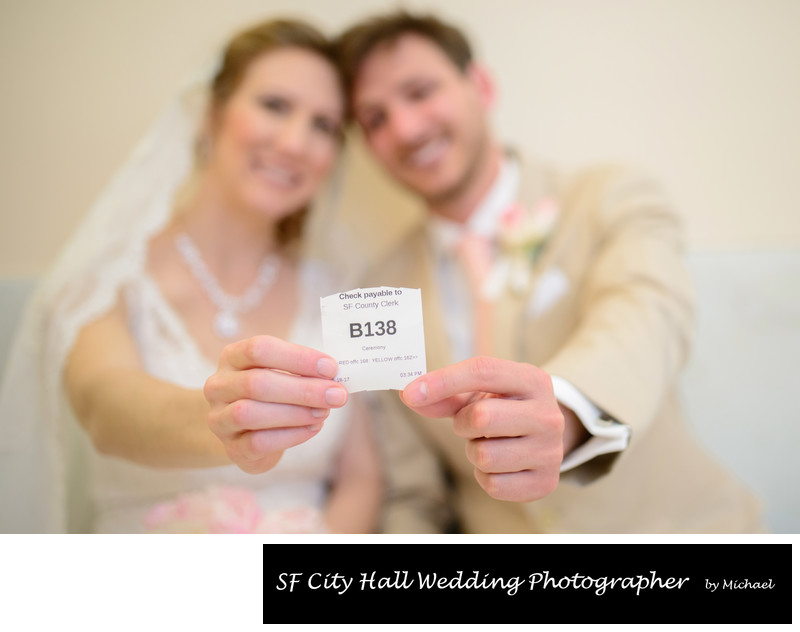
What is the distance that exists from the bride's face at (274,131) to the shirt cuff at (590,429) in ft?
2.29

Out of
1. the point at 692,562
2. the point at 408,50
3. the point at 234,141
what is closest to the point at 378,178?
the point at 408,50

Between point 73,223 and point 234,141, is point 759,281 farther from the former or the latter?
point 73,223

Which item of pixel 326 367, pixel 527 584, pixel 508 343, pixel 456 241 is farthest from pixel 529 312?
pixel 326 367

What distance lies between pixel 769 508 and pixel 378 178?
1.20m

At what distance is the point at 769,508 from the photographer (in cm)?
109

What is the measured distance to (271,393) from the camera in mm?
526

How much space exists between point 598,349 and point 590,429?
0.13 meters

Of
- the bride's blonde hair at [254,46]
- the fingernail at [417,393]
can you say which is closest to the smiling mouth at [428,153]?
the bride's blonde hair at [254,46]

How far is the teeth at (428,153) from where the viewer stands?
1.16 meters

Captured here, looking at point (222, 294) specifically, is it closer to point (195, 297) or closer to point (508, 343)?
point (195, 297)

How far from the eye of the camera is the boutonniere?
1048 millimetres

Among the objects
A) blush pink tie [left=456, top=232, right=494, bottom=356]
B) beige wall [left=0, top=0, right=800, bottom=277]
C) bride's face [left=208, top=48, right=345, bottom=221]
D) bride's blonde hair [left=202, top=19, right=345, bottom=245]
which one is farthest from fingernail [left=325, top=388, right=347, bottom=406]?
beige wall [left=0, top=0, right=800, bottom=277]

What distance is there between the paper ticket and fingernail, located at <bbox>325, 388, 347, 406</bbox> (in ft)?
0.10

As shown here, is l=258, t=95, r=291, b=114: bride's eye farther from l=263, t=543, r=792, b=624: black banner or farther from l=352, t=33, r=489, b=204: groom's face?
l=263, t=543, r=792, b=624: black banner
